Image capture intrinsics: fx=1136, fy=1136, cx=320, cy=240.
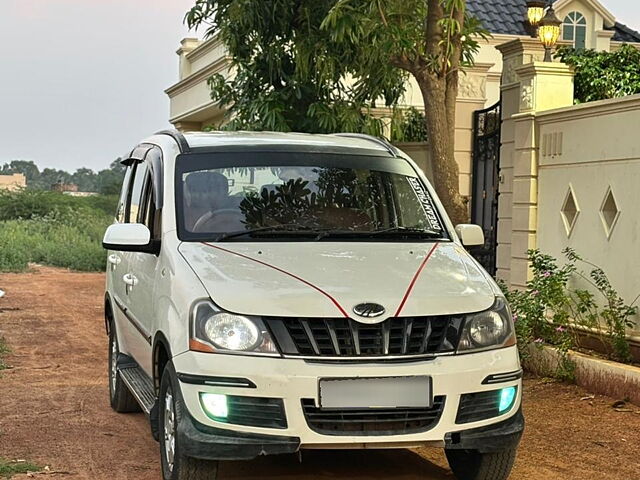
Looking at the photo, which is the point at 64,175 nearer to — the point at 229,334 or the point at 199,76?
the point at 199,76

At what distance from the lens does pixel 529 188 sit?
36.8ft

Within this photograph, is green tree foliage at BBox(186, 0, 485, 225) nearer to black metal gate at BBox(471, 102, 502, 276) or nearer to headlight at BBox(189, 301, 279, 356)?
black metal gate at BBox(471, 102, 502, 276)

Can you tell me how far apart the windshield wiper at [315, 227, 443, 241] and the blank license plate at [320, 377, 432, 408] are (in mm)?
1181

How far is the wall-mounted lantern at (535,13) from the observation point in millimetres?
18047

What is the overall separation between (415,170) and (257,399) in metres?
2.36

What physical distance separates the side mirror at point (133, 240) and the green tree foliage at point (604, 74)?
7981 mm

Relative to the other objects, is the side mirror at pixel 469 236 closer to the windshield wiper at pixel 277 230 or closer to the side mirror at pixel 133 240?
the windshield wiper at pixel 277 230

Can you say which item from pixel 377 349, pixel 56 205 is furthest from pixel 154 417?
pixel 56 205

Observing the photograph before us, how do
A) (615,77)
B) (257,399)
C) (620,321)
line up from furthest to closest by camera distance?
1. (615,77)
2. (620,321)
3. (257,399)

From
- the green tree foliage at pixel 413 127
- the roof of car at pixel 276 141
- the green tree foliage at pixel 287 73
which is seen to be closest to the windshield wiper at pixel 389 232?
the roof of car at pixel 276 141

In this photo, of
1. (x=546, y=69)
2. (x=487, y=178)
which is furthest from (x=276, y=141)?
(x=487, y=178)

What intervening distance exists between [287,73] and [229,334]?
9.98 metres

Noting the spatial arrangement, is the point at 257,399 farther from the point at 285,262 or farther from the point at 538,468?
the point at 538,468

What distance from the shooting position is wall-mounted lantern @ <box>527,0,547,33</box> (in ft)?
59.2
